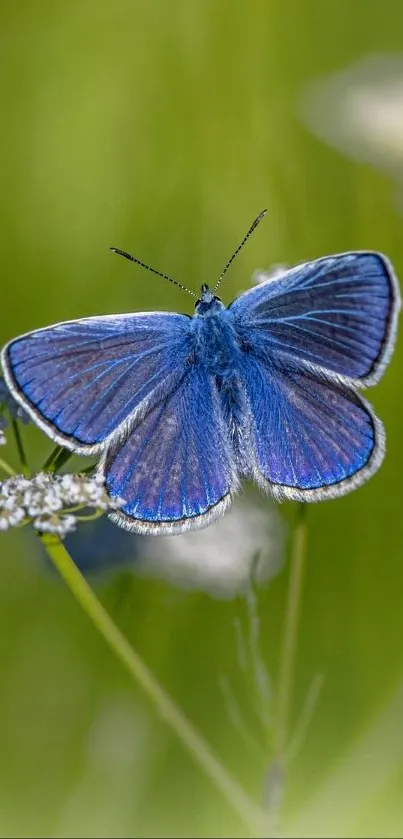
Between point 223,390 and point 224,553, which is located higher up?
point 223,390

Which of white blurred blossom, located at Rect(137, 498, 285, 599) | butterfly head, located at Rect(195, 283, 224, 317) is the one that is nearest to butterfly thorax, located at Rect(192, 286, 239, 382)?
butterfly head, located at Rect(195, 283, 224, 317)

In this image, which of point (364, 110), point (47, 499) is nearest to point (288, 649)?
point (47, 499)

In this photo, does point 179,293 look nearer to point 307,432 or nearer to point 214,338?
point 214,338

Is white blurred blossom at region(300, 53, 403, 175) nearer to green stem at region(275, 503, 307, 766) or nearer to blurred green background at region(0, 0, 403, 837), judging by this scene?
blurred green background at region(0, 0, 403, 837)

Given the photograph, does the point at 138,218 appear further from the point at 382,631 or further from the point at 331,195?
the point at 382,631

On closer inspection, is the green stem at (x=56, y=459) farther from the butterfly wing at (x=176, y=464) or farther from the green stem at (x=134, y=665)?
the green stem at (x=134, y=665)
